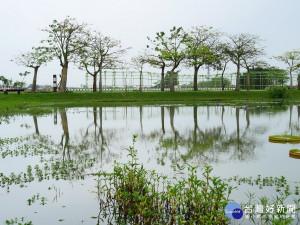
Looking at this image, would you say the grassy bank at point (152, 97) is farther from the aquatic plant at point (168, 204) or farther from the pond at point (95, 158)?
the aquatic plant at point (168, 204)

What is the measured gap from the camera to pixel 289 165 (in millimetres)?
10211

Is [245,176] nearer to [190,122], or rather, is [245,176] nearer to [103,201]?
[103,201]

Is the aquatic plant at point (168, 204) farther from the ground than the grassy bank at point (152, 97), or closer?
closer

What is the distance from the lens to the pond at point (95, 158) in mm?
7246

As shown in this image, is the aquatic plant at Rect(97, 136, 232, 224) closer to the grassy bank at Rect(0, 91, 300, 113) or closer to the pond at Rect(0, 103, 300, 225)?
the pond at Rect(0, 103, 300, 225)

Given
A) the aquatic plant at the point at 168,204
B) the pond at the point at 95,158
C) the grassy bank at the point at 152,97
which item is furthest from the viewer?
the grassy bank at the point at 152,97

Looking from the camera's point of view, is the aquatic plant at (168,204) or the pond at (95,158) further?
the pond at (95,158)

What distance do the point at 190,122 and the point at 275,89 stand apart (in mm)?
33666

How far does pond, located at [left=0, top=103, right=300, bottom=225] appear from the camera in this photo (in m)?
7.25

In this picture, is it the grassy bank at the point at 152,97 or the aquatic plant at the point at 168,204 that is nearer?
the aquatic plant at the point at 168,204

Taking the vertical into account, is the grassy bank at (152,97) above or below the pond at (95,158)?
above

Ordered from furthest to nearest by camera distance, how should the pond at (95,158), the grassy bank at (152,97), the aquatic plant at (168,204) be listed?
the grassy bank at (152,97) → the pond at (95,158) → the aquatic plant at (168,204)

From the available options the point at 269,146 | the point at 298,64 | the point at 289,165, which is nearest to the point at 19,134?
the point at 269,146

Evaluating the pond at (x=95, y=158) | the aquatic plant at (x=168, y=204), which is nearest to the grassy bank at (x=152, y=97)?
the pond at (x=95, y=158)
